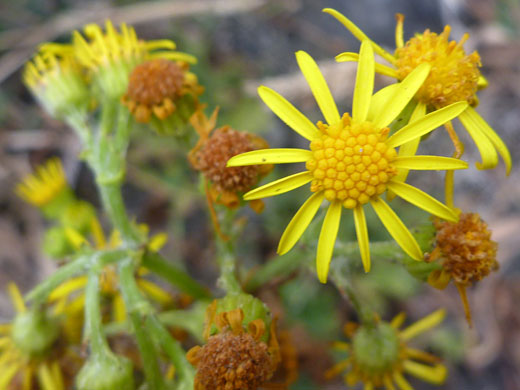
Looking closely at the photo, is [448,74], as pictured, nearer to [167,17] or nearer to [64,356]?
[64,356]

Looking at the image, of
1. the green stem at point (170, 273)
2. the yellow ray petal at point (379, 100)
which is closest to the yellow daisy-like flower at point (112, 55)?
the green stem at point (170, 273)

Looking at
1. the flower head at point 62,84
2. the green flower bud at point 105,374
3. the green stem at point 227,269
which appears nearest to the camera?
the green flower bud at point 105,374

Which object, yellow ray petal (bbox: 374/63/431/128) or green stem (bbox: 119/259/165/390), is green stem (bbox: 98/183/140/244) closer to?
green stem (bbox: 119/259/165/390)

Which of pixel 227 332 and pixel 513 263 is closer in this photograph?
pixel 227 332

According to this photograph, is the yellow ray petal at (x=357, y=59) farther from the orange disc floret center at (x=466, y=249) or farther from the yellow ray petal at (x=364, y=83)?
the orange disc floret center at (x=466, y=249)

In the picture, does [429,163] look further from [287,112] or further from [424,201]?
[287,112]

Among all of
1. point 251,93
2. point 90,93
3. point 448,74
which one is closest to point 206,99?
point 251,93

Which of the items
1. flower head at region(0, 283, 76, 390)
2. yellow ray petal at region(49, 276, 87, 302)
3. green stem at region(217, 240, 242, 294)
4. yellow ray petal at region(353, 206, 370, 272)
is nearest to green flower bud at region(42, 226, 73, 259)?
yellow ray petal at region(49, 276, 87, 302)
